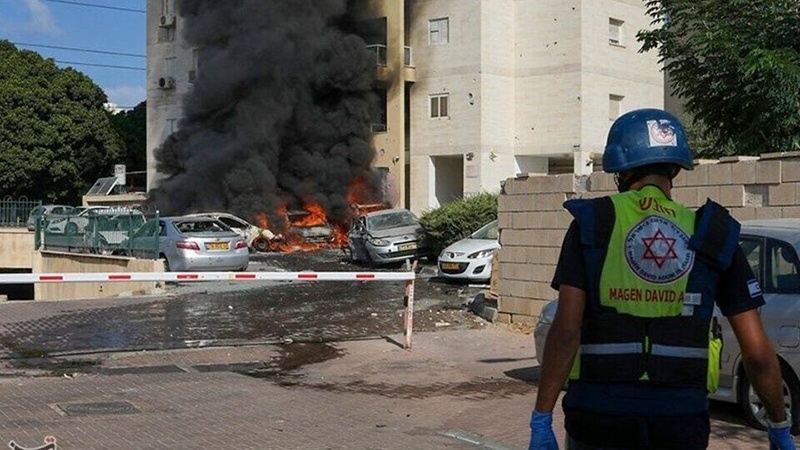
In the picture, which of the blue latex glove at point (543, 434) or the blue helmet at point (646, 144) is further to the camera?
the blue helmet at point (646, 144)

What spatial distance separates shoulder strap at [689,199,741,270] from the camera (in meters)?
3.13

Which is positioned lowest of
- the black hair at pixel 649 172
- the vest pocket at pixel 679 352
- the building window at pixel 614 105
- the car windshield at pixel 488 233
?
the vest pocket at pixel 679 352

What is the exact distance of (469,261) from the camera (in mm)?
20016

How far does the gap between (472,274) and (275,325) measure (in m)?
6.11

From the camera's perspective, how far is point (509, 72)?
38.7 m

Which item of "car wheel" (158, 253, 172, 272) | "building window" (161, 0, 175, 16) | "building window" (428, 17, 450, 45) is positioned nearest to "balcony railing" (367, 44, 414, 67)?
"building window" (428, 17, 450, 45)

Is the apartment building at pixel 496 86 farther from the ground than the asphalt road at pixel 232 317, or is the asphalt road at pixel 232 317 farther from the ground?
the apartment building at pixel 496 86

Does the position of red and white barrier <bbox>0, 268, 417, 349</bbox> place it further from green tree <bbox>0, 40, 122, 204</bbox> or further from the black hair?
green tree <bbox>0, 40, 122, 204</bbox>

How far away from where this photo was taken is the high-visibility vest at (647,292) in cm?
305

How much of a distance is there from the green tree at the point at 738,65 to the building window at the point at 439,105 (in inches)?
889

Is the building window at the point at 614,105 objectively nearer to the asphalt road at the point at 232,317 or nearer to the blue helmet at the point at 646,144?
the asphalt road at the point at 232,317

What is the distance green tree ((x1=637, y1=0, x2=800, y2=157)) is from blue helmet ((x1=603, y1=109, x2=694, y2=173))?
10.5 meters

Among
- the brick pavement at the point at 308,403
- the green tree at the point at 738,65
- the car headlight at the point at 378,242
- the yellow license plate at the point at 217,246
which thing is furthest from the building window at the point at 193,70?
the brick pavement at the point at 308,403

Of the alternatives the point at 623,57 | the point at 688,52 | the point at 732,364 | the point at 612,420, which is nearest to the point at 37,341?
the point at 732,364
